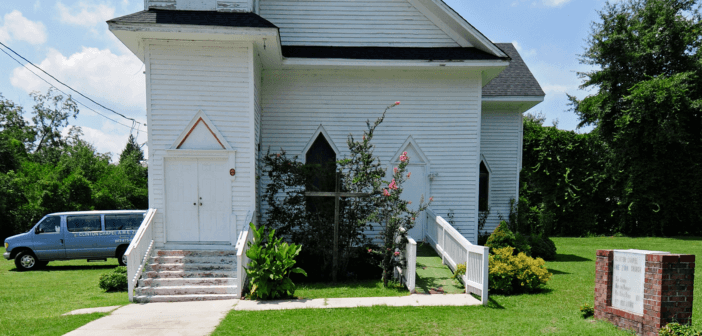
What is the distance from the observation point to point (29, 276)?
40.5 feet

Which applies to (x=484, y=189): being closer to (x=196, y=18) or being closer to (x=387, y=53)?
(x=387, y=53)

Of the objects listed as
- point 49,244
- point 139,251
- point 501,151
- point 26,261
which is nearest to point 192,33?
point 139,251

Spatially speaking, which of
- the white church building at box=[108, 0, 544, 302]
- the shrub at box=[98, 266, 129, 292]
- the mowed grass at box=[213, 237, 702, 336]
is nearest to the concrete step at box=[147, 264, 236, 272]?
the white church building at box=[108, 0, 544, 302]

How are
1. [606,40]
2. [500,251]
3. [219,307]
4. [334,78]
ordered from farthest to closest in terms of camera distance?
[606,40] → [334,78] → [500,251] → [219,307]

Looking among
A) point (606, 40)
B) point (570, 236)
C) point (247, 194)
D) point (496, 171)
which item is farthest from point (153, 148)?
point (606, 40)

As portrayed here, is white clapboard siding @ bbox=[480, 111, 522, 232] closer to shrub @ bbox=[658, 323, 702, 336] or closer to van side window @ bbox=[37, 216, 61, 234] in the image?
shrub @ bbox=[658, 323, 702, 336]

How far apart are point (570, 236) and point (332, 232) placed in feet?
44.2

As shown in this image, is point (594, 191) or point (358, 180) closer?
point (358, 180)

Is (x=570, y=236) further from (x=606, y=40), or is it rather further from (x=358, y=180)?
(x=358, y=180)

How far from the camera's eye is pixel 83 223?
14.2 m

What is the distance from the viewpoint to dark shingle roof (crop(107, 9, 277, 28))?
30.7 ft

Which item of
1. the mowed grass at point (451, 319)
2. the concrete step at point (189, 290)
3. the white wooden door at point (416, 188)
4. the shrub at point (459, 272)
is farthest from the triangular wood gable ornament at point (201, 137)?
the shrub at point (459, 272)

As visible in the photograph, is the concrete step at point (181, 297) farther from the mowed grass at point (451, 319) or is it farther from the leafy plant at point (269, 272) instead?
the mowed grass at point (451, 319)

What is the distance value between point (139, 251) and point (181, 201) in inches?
59.5
